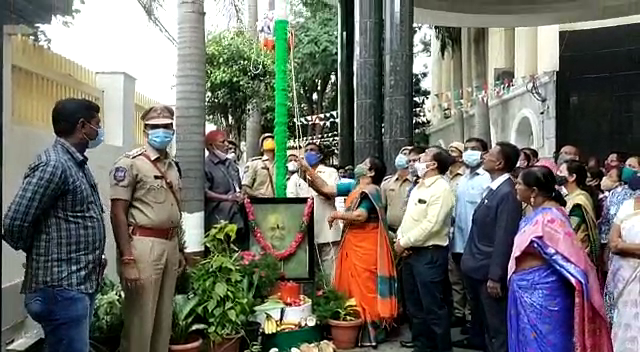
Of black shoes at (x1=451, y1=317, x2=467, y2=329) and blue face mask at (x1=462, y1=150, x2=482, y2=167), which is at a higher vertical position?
blue face mask at (x1=462, y1=150, x2=482, y2=167)

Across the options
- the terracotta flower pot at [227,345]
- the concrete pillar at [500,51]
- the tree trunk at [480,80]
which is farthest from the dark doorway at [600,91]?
the terracotta flower pot at [227,345]

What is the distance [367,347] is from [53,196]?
3792 mm

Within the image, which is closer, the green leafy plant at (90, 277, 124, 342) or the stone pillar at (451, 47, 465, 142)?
the green leafy plant at (90, 277, 124, 342)

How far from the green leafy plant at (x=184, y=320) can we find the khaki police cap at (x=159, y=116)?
54.1 inches

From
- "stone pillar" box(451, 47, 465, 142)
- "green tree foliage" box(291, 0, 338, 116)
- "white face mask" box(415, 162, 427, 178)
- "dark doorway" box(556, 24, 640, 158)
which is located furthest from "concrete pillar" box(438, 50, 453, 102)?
"white face mask" box(415, 162, 427, 178)

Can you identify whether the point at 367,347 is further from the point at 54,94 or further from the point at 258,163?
the point at 54,94

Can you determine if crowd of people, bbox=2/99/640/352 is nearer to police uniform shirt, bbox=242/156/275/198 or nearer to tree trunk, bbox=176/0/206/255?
police uniform shirt, bbox=242/156/275/198

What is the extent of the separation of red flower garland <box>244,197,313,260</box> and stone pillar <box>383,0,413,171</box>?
75.5 inches

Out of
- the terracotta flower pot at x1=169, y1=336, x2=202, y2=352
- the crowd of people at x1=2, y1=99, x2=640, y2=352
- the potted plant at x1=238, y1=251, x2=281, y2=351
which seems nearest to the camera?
the crowd of people at x1=2, y1=99, x2=640, y2=352

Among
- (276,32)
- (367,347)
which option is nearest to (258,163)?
(276,32)

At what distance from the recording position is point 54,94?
194 inches

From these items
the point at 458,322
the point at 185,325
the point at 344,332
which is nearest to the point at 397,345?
the point at 344,332

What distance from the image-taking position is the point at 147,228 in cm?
418

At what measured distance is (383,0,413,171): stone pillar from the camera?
318 inches
